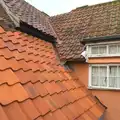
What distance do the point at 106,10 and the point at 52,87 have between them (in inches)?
285

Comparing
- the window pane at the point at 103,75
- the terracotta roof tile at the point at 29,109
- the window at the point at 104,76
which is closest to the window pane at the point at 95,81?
the window at the point at 104,76

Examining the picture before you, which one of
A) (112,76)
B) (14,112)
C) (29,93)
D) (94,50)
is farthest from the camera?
(94,50)

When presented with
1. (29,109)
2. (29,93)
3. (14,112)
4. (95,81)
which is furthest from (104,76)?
(14,112)

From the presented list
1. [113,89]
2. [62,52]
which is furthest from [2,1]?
[113,89]

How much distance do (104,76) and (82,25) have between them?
3.32 m

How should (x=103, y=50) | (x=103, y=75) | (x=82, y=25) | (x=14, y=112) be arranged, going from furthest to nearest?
(x=82, y=25) → (x=103, y=50) → (x=103, y=75) → (x=14, y=112)

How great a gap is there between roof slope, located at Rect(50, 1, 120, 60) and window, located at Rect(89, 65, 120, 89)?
2.98ft

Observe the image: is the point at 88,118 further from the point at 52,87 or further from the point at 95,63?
the point at 95,63

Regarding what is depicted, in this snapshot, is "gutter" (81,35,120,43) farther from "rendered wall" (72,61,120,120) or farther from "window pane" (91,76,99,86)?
"window pane" (91,76,99,86)

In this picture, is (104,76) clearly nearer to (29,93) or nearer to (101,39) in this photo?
(101,39)

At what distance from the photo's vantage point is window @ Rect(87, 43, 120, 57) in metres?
8.51

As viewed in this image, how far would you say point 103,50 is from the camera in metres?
8.84

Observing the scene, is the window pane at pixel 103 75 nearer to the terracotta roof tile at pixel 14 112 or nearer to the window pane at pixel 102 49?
the window pane at pixel 102 49

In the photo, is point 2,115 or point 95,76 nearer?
point 2,115
